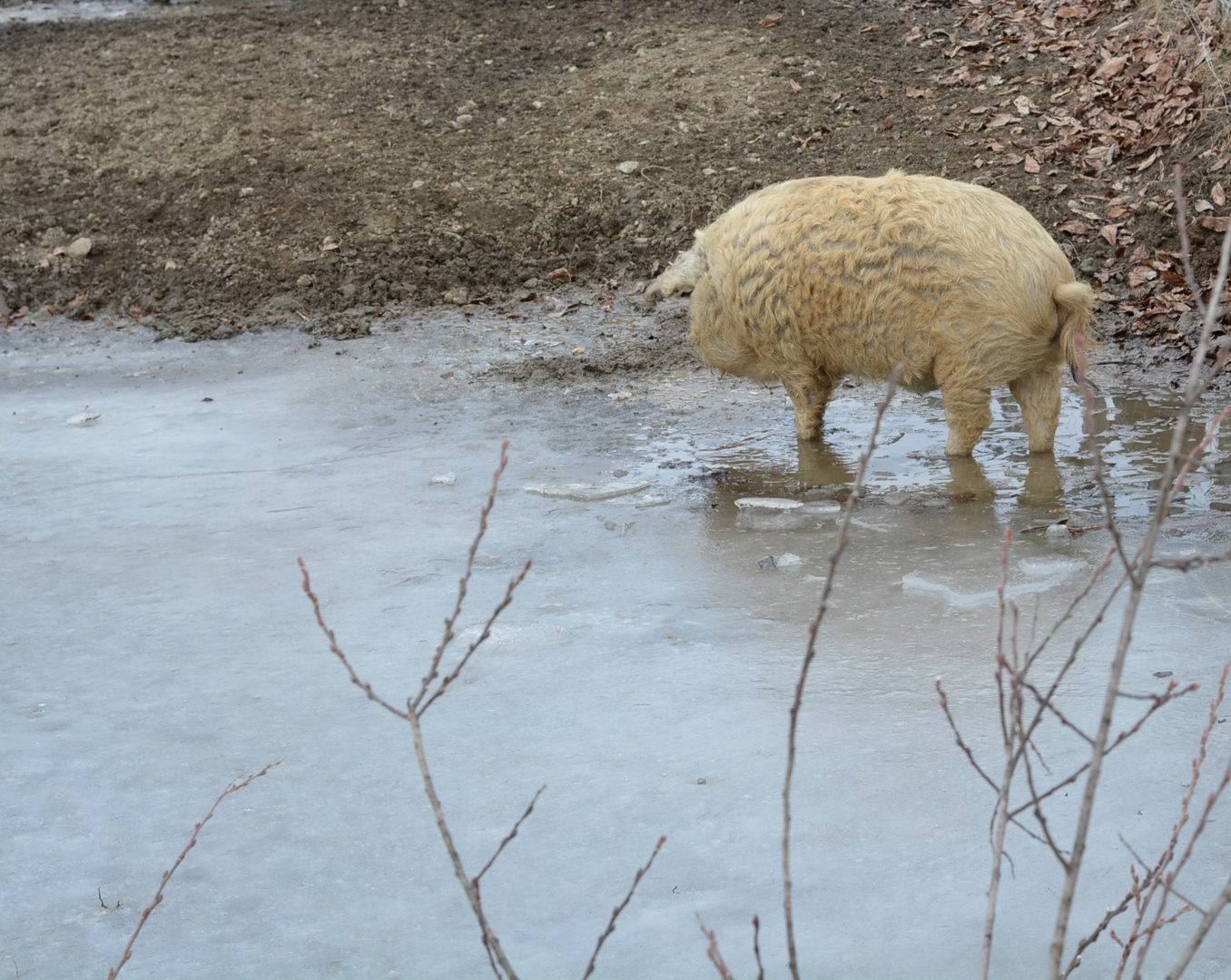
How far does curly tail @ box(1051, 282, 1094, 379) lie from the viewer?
4789mm

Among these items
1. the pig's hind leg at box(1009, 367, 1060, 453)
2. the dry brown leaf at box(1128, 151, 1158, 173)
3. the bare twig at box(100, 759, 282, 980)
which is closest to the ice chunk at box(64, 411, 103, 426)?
the bare twig at box(100, 759, 282, 980)

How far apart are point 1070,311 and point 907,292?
609 mm

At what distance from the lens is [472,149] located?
10312mm

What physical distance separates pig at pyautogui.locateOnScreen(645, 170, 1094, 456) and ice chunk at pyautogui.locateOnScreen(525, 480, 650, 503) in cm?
90

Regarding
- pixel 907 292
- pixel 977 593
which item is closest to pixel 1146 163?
pixel 907 292

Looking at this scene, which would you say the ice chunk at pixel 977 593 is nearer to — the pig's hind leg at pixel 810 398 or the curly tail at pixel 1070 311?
the curly tail at pixel 1070 311

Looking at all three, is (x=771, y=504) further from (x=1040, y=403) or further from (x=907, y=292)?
(x=1040, y=403)

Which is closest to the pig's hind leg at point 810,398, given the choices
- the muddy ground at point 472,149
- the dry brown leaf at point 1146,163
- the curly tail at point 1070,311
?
the curly tail at point 1070,311

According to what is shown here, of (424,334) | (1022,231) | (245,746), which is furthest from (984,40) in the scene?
(245,746)

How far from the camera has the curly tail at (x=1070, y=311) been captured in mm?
4789

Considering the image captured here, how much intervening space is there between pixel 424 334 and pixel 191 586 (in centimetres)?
375

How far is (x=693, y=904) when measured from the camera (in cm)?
263

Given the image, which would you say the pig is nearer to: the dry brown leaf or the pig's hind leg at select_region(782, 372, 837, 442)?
the pig's hind leg at select_region(782, 372, 837, 442)

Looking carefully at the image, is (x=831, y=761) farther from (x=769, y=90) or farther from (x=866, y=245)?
(x=769, y=90)
